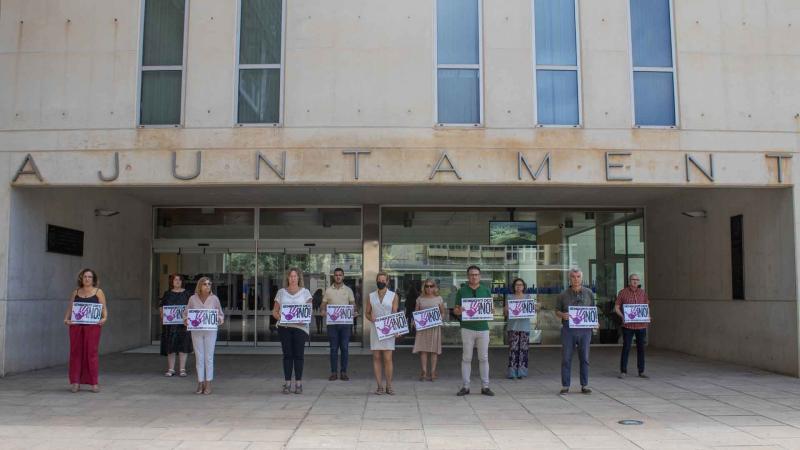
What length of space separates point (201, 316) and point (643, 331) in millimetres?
6987

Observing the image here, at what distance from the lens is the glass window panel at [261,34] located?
11930 millimetres

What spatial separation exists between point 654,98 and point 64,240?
10.7 meters

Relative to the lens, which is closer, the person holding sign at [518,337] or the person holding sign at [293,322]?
the person holding sign at [293,322]

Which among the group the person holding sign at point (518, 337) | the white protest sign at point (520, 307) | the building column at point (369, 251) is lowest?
the person holding sign at point (518, 337)

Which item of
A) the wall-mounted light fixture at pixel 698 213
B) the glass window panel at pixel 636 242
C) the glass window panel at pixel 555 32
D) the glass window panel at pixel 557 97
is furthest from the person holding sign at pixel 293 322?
the glass window panel at pixel 636 242

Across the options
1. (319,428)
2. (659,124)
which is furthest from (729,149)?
(319,428)

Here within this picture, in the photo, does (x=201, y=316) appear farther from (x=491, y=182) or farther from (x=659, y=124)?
(x=659, y=124)

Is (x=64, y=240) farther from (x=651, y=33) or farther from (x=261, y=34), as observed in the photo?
(x=651, y=33)

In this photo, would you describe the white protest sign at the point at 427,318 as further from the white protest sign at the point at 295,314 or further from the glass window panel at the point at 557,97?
the glass window panel at the point at 557,97

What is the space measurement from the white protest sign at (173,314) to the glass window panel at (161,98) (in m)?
3.04

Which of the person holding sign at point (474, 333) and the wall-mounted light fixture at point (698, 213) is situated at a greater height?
the wall-mounted light fixture at point (698, 213)

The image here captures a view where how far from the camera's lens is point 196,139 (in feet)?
37.5

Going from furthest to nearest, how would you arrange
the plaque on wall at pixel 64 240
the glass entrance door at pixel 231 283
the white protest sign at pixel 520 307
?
1. the glass entrance door at pixel 231 283
2. the plaque on wall at pixel 64 240
3. the white protest sign at pixel 520 307

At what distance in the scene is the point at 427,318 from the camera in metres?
11.1
